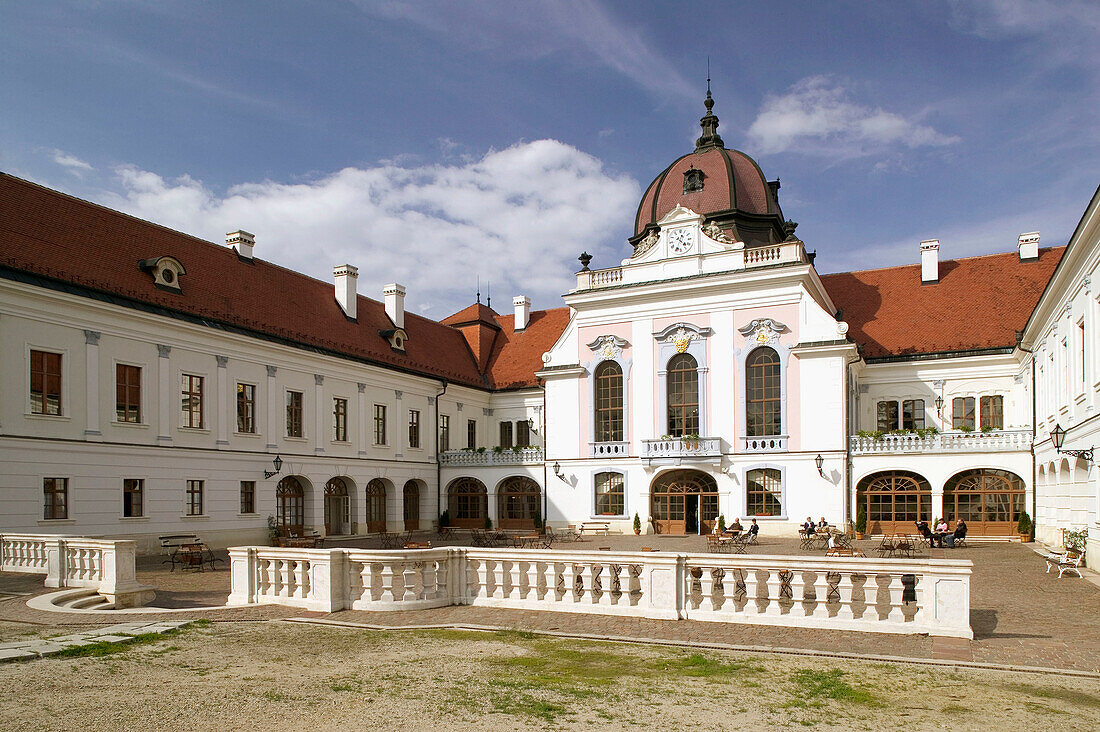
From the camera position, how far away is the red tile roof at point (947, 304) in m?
32.5

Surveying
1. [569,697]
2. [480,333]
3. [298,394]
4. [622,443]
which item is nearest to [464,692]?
[569,697]

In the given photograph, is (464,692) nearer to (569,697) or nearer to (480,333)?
(569,697)

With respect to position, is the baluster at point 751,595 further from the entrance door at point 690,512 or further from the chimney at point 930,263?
the chimney at point 930,263

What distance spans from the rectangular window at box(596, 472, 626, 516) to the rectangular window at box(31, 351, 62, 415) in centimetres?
1914

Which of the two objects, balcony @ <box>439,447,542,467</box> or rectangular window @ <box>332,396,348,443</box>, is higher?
rectangular window @ <box>332,396,348,443</box>

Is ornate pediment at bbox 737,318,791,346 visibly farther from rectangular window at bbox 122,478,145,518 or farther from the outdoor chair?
rectangular window at bbox 122,478,145,518

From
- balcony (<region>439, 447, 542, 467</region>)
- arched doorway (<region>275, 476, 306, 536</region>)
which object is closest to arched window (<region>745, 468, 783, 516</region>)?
balcony (<region>439, 447, 542, 467</region>)

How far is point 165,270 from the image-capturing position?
25.1 m

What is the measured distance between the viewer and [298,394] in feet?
97.2

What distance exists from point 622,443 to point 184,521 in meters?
16.0

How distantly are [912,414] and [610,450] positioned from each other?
12.0m

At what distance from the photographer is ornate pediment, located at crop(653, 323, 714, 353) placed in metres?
32.1

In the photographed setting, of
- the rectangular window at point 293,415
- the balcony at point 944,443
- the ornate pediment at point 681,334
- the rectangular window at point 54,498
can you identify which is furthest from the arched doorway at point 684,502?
the rectangular window at point 54,498

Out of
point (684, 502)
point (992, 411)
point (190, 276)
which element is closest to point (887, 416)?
point (992, 411)
